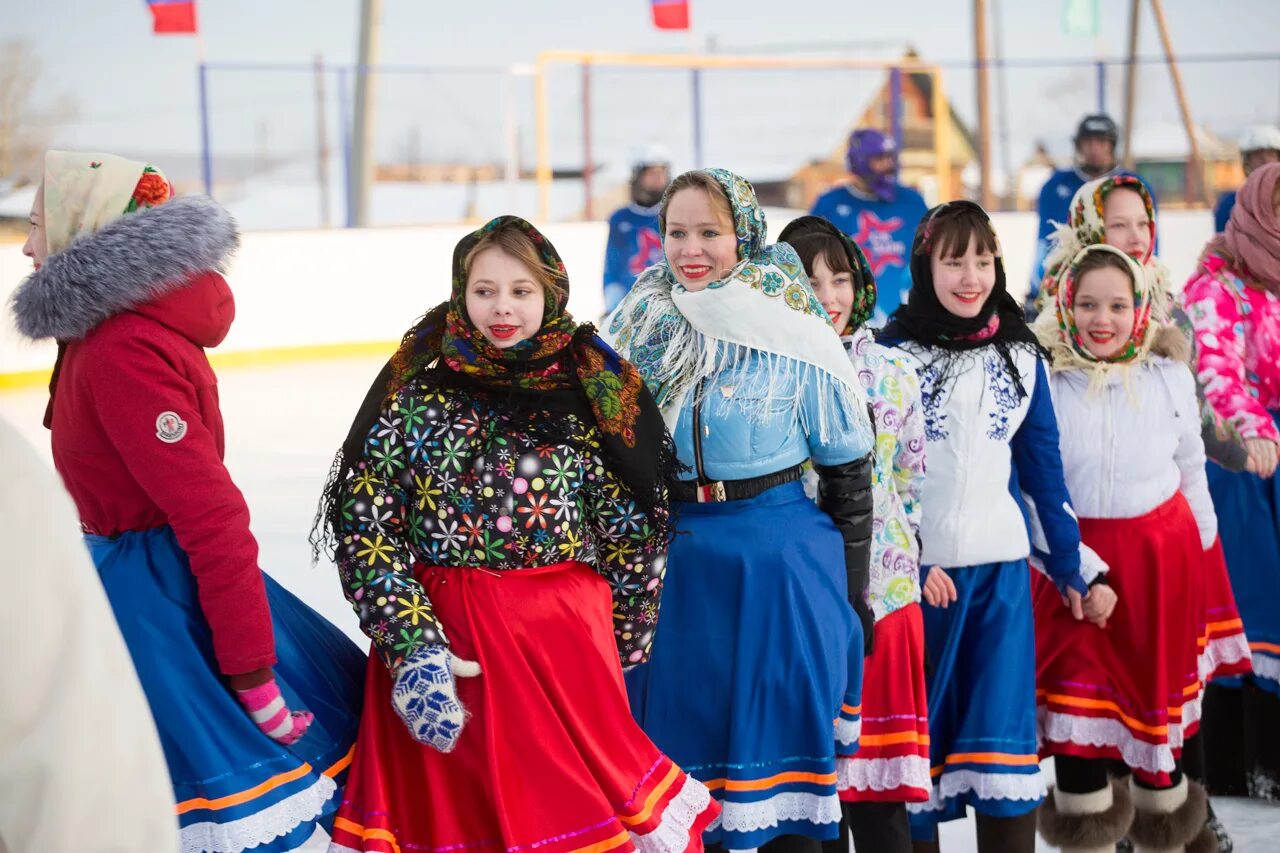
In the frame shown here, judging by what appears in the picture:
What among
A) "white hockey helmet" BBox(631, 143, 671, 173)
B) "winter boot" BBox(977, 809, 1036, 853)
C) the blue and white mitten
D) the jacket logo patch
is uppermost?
"white hockey helmet" BBox(631, 143, 671, 173)

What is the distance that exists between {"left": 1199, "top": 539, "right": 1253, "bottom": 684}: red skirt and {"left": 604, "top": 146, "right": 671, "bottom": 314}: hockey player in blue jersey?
4.28 m

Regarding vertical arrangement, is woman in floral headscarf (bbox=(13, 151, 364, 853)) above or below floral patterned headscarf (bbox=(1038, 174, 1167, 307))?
below

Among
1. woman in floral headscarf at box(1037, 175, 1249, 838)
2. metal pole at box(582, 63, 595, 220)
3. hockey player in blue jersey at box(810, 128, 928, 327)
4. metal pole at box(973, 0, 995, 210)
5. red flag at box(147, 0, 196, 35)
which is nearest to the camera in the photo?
woman in floral headscarf at box(1037, 175, 1249, 838)

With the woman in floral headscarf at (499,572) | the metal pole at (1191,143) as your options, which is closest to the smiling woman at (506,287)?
the woman in floral headscarf at (499,572)

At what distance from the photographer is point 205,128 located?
12641 mm

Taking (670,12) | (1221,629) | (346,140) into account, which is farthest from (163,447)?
(670,12)

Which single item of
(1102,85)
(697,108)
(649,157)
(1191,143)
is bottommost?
(649,157)

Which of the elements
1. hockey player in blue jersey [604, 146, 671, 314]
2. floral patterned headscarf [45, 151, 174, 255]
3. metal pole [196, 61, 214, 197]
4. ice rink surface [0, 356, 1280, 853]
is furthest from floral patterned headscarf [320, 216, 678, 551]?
metal pole [196, 61, 214, 197]

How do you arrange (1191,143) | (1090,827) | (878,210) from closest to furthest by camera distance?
1. (1090,827)
2. (878,210)
3. (1191,143)

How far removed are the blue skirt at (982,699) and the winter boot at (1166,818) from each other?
40 centimetres

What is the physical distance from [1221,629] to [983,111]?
15.3 meters

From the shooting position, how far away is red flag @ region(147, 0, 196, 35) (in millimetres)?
13367

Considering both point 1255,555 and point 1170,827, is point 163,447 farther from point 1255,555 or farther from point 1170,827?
point 1255,555

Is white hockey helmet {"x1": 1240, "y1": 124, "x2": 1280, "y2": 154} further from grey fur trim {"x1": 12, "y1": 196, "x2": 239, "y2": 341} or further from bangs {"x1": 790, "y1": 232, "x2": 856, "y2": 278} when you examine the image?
grey fur trim {"x1": 12, "y1": 196, "x2": 239, "y2": 341}
